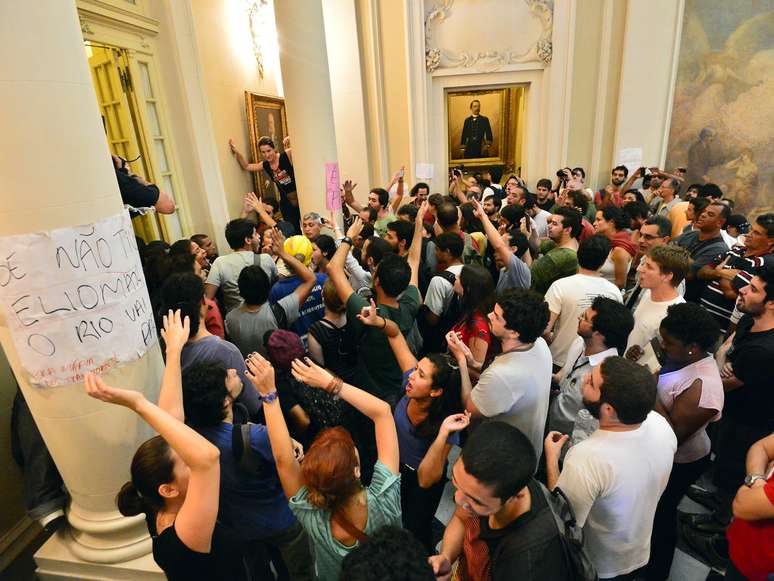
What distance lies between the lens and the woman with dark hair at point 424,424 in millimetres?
1928

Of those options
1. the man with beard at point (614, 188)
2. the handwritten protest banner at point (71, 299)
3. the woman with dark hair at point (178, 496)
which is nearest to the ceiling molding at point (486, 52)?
the man with beard at point (614, 188)

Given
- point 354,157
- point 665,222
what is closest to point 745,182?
point 665,222

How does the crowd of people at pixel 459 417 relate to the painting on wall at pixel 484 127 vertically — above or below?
below

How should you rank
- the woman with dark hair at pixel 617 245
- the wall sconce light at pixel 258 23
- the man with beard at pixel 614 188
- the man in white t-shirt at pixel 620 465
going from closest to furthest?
the man in white t-shirt at pixel 620 465 → the woman with dark hair at pixel 617 245 → the wall sconce light at pixel 258 23 → the man with beard at pixel 614 188

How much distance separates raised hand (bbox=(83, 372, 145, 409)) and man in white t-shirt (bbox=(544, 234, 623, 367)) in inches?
96.3

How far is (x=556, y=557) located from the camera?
4.54 ft

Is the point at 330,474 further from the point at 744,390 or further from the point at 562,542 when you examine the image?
the point at 744,390

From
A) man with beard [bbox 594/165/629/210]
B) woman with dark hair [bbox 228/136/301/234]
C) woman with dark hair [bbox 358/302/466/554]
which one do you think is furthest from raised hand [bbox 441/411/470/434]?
man with beard [bbox 594/165/629/210]

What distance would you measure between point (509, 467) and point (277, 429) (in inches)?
33.7

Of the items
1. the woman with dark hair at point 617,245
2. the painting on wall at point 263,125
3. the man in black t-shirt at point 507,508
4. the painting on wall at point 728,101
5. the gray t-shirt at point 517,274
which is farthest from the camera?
the painting on wall at point 728,101

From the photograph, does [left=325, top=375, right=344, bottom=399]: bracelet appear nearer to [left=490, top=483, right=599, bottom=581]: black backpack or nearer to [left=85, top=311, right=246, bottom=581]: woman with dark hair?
[left=85, top=311, right=246, bottom=581]: woman with dark hair

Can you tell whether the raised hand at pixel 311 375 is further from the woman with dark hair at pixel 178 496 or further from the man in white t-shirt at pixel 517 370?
the man in white t-shirt at pixel 517 370

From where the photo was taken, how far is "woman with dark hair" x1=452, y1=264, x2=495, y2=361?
2.63m

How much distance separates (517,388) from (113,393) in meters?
1.69
